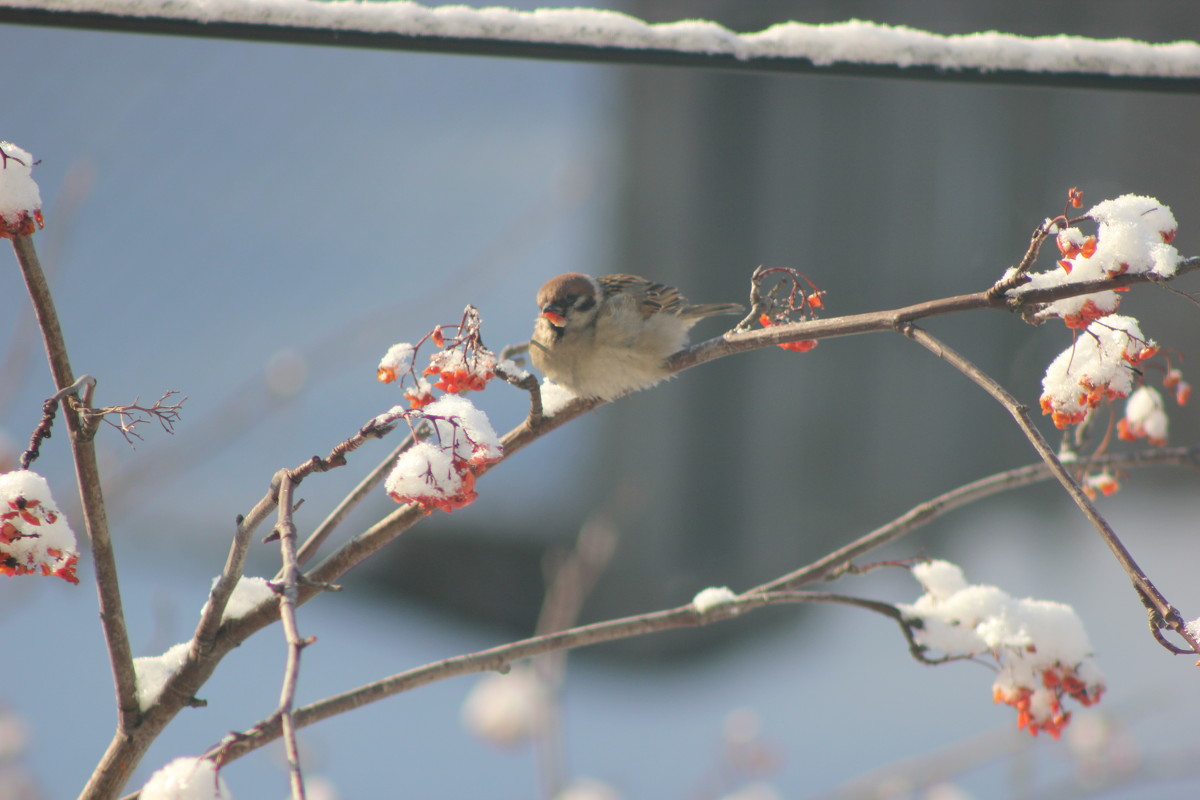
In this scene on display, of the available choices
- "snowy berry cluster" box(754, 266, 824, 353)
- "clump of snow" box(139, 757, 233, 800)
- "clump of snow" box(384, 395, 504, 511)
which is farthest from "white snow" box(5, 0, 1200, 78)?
"clump of snow" box(139, 757, 233, 800)

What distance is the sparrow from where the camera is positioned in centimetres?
149

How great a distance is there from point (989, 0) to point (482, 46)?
4.45ft

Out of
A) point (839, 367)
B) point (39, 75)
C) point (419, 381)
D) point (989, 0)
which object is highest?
point (839, 367)

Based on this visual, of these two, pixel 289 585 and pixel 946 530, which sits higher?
pixel 946 530

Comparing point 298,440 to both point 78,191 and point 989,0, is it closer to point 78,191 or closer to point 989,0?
point 78,191

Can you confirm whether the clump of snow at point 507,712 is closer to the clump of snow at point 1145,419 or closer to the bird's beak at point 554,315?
the bird's beak at point 554,315

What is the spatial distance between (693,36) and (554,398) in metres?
0.44

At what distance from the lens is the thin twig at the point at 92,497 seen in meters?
0.69

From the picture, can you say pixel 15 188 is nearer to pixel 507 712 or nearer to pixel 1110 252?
pixel 1110 252

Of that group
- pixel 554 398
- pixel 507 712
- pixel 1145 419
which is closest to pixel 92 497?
pixel 554 398

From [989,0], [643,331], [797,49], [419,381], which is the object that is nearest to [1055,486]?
[989,0]

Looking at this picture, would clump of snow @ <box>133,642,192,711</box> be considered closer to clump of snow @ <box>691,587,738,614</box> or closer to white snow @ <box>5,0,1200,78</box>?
clump of snow @ <box>691,587,738,614</box>

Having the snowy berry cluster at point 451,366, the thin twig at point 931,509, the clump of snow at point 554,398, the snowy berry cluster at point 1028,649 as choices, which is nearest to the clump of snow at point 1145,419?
the thin twig at point 931,509

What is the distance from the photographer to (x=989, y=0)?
1.86 meters
